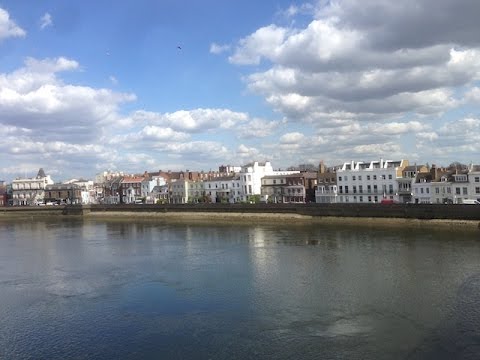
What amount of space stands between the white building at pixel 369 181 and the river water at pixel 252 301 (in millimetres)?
30048

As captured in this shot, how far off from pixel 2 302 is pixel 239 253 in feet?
73.8

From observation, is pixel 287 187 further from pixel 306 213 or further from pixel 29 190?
pixel 29 190

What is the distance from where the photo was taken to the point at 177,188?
421ft

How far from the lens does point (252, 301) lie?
96.5 feet

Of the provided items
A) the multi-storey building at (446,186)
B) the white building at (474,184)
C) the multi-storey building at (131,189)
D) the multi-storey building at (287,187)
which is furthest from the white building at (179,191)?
the white building at (474,184)

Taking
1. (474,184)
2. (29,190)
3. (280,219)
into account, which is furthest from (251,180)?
(29,190)

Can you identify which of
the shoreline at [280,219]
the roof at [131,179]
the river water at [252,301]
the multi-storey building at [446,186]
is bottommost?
the river water at [252,301]

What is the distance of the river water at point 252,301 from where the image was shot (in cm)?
2211

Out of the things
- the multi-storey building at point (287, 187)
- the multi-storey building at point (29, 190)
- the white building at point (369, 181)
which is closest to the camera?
the white building at point (369, 181)

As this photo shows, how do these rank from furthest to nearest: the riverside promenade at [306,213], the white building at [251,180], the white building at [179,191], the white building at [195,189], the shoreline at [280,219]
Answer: the white building at [179,191] < the white building at [195,189] < the white building at [251,180] < the riverside promenade at [306,213] < the shoreline at [280,219]

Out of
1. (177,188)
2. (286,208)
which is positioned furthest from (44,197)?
(286,208)

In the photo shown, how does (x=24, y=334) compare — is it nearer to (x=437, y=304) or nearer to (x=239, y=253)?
(x=437, y=304)

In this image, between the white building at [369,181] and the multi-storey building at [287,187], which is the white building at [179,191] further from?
the white building at [369,181]

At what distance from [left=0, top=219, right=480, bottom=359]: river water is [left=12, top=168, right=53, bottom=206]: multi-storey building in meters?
119
